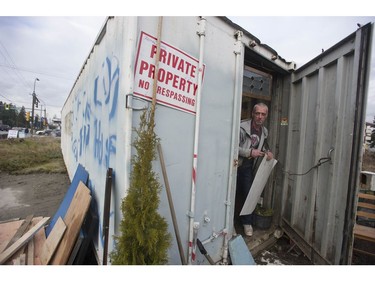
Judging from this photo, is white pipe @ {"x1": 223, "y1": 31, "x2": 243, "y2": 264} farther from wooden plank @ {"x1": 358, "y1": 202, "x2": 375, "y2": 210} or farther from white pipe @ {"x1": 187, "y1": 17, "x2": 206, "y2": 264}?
wooden plank @ {"x1": 358, "y1": 202, "x2": 375, "y2": 210}

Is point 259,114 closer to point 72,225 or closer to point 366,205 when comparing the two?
point 366,205

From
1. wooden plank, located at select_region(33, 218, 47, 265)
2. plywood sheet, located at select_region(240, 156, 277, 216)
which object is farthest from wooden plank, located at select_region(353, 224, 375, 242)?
wooden plank, located at select_region(33, 218, 47, 265)

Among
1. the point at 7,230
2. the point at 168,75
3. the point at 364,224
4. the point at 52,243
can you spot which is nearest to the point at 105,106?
the point at 168,75

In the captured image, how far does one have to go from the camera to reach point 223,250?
2861 mm

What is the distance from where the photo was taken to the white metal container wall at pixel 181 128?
2.02 metres

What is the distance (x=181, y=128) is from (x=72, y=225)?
6.23 feet

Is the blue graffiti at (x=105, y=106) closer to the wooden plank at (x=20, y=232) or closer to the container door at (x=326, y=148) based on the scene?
the wooden plank at (x=20, y=232)

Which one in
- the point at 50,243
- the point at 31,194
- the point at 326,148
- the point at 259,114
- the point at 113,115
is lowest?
the point at 31,194

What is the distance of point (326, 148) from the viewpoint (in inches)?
110

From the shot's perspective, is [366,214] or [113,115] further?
[366,214]

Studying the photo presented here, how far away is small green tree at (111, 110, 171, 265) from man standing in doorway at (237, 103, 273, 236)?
2.05 m

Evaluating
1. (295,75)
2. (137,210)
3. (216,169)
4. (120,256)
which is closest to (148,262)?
(120,256)

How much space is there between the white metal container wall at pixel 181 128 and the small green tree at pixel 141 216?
0.61ft

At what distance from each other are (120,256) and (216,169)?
1.52 meters
